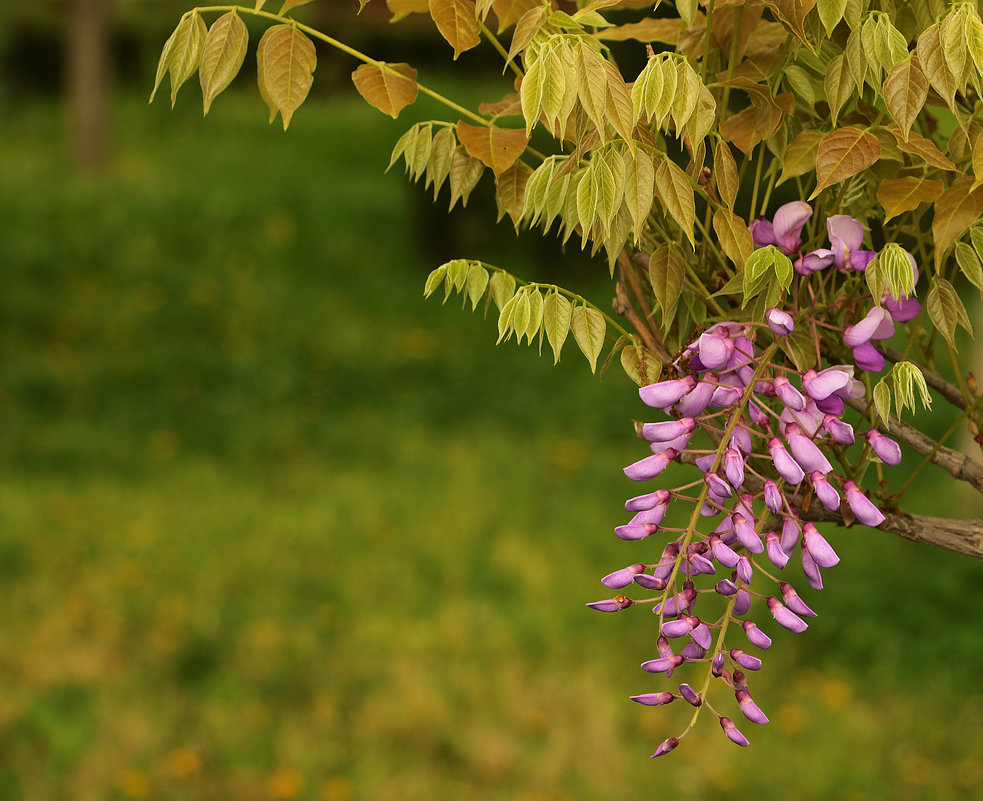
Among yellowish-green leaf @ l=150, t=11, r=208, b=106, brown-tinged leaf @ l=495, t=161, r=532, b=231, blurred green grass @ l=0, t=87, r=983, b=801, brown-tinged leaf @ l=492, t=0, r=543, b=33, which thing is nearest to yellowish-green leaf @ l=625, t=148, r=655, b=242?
brown-tinged leaf @ l=495, t=161, r=532, b=231

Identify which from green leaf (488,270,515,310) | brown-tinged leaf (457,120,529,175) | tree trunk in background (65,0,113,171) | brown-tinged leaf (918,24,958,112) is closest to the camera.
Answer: brown-tinged leaf (918,24,958,112)

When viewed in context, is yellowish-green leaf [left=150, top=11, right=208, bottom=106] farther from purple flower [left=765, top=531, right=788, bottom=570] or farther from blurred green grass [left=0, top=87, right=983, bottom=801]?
blurred green grass [left=0, top=87, right=983, bottom=801]

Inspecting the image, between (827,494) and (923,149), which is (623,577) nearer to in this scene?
(827,494)

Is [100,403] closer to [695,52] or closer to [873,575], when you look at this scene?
[873,575]

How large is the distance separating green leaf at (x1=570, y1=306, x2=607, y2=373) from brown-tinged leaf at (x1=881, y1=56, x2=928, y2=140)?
1.28ft

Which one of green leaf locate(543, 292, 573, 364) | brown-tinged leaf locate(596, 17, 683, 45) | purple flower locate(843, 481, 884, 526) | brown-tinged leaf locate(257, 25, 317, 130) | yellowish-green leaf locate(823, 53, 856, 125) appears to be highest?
yellowish-green leaf locate(823, 53, 856, 125)

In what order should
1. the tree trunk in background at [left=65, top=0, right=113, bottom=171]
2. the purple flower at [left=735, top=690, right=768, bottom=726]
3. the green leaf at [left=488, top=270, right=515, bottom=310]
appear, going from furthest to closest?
the tree trunk in background at [left=65, top=0, right=113, bottom=171] → the green leaf at [left=488, top=270, right=515, bottom=310] → the purple flower at [left=735, top=690, right=768, bottom=726]

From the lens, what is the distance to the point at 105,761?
4.34m

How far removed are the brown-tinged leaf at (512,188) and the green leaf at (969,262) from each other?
504mm

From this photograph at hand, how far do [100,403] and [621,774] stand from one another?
5791 mm

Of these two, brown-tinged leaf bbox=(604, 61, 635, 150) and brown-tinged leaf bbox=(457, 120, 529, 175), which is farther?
brown-tinged leaf bbox=(457, 120, 529, 175)

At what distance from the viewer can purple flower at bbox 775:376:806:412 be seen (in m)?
1.09

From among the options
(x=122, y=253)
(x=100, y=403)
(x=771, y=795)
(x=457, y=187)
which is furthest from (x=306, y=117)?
(x=457, y=187)

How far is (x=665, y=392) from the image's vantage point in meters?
1.13
